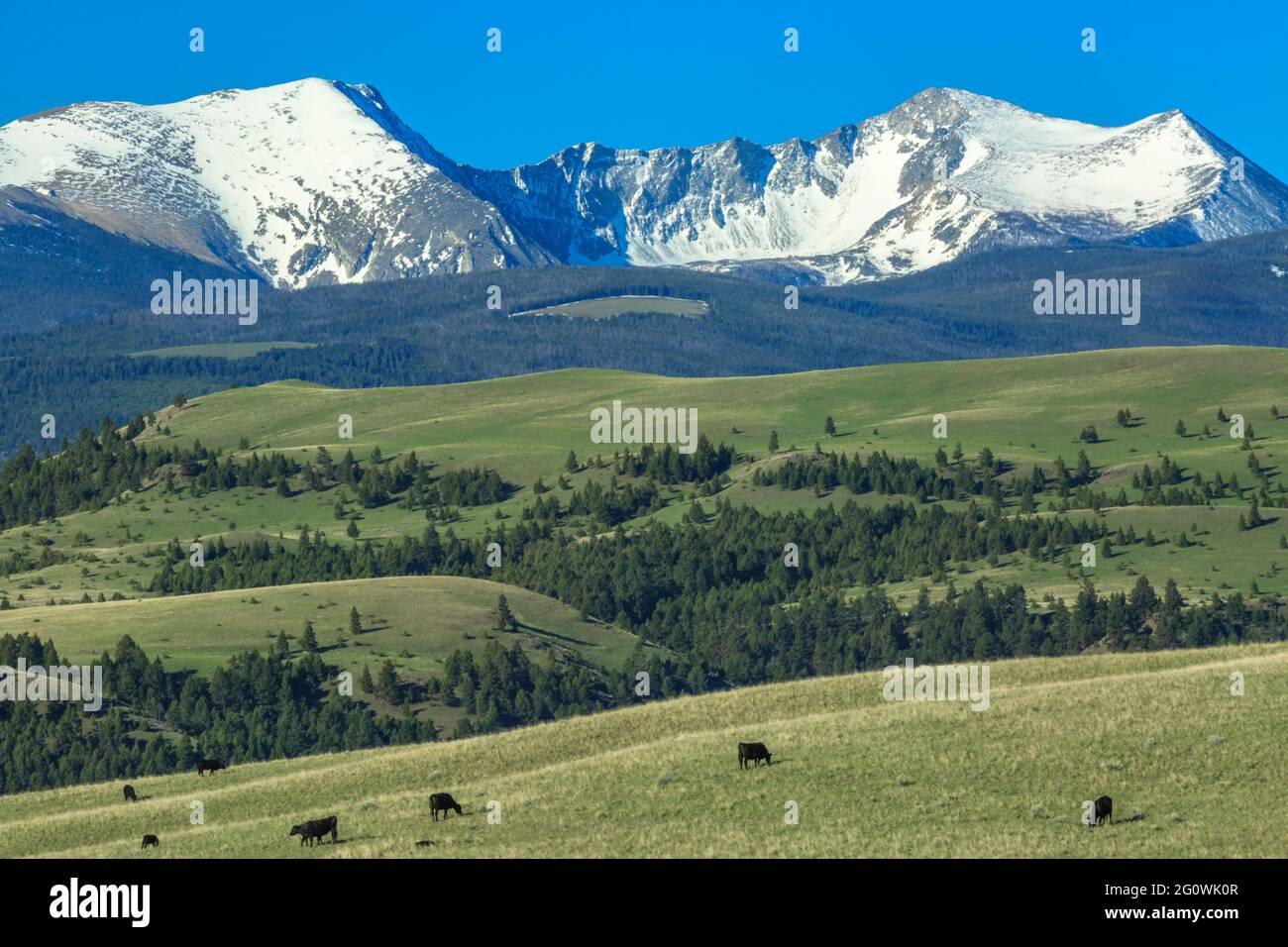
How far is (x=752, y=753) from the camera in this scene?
194 feet

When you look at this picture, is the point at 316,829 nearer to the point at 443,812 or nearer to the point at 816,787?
the point at 443,812

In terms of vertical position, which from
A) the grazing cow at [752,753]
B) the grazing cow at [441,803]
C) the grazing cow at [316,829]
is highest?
the grazing cow at [752,753]

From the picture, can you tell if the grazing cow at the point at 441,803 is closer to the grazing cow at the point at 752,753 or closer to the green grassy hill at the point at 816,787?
the green grassy hill at the point at 816,787

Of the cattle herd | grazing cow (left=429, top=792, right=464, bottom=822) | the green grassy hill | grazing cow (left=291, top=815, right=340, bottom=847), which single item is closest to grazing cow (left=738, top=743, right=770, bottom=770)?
the cattle herd

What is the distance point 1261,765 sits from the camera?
174ft

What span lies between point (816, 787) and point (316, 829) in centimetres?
1374

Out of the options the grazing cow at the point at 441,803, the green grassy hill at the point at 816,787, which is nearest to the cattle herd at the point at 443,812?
the grazing cow at the point at 441,803

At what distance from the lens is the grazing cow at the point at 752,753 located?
59.1m

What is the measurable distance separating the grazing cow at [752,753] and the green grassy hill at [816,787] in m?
0.69

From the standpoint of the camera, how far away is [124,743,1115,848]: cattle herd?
158 ft
